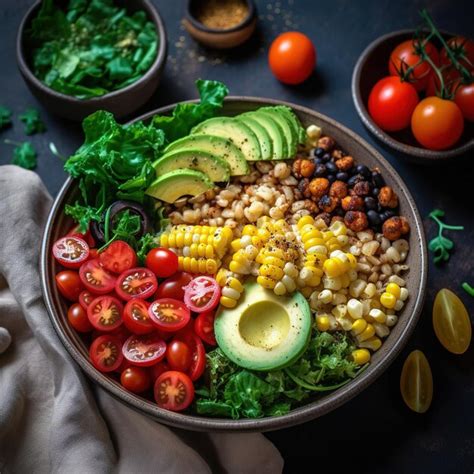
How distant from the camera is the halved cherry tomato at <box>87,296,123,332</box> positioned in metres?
2.92

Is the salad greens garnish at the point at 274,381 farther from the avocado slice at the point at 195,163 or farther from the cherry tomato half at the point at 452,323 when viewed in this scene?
the avocado slice at the point at 195,163

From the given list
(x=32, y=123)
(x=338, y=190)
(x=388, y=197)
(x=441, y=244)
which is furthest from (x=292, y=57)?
(x=32, y=123)

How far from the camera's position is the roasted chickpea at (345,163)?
10.6 feet

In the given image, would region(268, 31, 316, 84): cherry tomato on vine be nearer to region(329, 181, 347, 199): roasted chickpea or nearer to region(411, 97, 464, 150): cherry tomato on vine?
region(411, 97, 464, 150): cherry tomato on vine

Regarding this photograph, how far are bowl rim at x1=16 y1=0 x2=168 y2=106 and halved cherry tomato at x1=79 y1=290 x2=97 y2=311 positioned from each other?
1.09m

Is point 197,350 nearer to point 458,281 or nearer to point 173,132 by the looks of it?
point 173,132

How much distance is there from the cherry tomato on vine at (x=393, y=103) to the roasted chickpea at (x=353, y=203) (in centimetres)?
64

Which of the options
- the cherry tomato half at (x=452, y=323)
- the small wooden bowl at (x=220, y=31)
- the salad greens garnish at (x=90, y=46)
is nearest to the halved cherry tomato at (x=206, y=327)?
the cherry tomato half at (x=452, y=323)

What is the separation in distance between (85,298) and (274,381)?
2.87 feet

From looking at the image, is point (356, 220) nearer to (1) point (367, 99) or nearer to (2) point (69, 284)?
(1) point (367, 99)

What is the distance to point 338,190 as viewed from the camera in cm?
318

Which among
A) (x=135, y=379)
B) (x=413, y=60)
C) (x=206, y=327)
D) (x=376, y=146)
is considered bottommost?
(x=135, y=379)

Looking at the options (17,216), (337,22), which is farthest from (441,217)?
(17,216)

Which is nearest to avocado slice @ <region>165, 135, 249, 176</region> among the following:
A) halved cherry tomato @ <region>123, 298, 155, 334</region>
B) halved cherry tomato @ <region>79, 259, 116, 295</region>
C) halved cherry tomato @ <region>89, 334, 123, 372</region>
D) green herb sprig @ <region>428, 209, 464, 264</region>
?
halved cherry tomato @ <region>79, 259, 116, 295</region>
